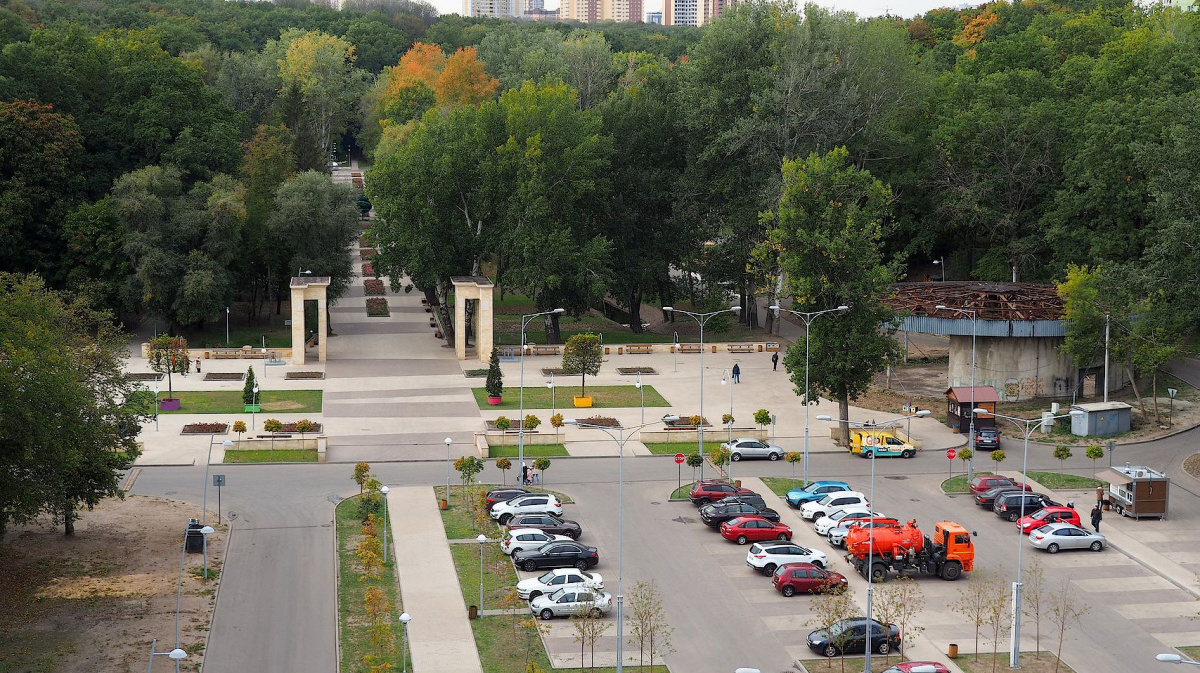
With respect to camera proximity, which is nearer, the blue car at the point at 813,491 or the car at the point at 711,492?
the car at the point at 711,492

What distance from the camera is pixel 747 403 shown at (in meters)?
70.0

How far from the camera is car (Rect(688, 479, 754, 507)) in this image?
51.6 m

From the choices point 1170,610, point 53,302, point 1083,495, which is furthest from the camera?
point 1083,495

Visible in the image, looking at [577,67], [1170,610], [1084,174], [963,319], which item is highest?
[577,67]

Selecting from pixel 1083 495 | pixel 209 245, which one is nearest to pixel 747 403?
pixel 1083 495

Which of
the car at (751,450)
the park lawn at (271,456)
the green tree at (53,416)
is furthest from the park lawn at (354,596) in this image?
the car at (751,450)

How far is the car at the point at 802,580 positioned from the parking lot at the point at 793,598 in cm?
32

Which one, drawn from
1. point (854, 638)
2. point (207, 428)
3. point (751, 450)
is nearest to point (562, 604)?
point (854, 638)

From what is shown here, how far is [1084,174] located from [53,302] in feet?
211

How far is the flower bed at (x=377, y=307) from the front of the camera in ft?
320

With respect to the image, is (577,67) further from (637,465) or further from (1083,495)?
(1083,495)

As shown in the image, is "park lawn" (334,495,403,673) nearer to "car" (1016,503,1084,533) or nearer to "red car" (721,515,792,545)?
"red car" (721,515,792,545)

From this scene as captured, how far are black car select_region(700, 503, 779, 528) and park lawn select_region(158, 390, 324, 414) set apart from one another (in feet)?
84.7

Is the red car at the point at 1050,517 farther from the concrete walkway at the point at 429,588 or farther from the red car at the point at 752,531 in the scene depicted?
the concrete walkway at the point at 429,588
